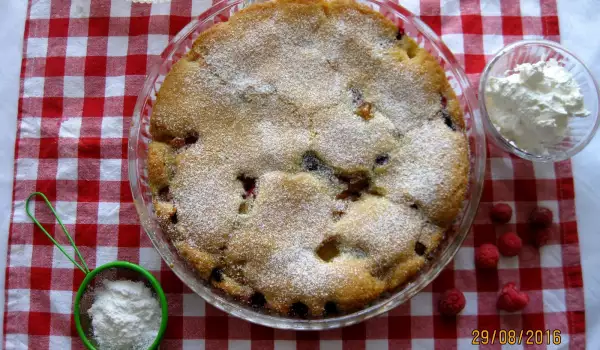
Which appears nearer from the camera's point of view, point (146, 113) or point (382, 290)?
point (382, 290)

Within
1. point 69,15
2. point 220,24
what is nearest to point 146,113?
point 220,24

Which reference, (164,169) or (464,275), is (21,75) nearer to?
(164,169)

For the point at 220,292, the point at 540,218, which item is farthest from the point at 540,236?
the point at 220,292

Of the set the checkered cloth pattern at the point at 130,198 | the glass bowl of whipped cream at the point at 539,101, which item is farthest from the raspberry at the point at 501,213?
the glass bowl of whipped cream at the point at 539,101

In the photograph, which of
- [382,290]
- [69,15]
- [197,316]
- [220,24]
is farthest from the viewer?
[69,15]

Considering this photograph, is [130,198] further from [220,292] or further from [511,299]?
[511,299]

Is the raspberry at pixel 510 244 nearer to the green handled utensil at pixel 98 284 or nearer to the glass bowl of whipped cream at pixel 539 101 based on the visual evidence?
the glass bowl of whipped cream at pixel 539 101

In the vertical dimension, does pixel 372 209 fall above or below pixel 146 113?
below
